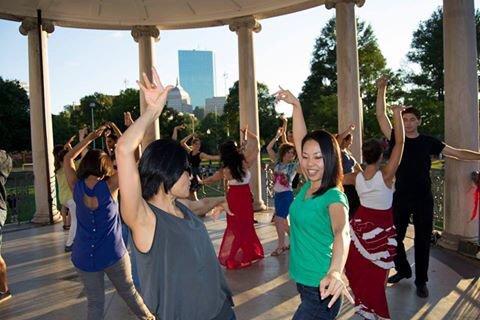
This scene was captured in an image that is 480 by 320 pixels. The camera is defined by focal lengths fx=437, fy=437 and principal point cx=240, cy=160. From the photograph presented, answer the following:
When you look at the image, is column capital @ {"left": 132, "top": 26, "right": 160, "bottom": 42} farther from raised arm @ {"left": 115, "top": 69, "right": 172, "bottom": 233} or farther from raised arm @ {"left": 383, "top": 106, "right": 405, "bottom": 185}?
raised arm @ {"left": 115, "top": 69, "right": 172, "bottom": 233}

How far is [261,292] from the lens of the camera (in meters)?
6.48

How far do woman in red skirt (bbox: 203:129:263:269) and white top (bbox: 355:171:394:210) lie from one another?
2979mm

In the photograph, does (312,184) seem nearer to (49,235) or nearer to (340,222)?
(340,222)

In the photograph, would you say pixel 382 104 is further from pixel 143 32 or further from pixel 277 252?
pixel 143 32

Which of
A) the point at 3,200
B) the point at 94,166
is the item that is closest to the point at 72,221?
the point at 3,200

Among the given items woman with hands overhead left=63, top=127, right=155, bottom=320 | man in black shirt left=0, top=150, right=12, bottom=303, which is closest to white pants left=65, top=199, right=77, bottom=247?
man in black shirt left=0, top=150, right=12, bottom=303

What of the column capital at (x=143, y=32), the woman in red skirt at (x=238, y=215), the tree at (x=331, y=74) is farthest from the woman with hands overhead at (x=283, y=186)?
the tree at (x=331, y=74)

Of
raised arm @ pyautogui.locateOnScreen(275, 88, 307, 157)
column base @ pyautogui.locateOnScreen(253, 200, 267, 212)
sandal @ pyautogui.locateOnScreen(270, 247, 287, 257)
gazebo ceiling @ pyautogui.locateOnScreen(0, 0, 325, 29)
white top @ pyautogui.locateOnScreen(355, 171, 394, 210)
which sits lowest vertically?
sandal @ pyautogui.locateOnScreen(270, 247, 287, 257)

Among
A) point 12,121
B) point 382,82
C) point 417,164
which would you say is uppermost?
point 12,121

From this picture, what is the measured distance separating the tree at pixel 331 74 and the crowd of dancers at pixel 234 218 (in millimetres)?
35146

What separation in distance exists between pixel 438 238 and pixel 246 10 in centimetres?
912

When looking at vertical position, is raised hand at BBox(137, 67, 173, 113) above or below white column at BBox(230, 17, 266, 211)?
below

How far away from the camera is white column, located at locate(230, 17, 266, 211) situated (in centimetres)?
1398

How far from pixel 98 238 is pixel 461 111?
6.85 metres
